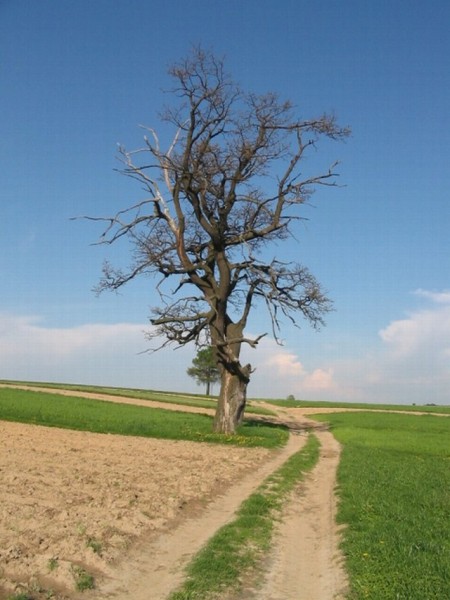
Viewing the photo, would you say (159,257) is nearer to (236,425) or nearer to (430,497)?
(236,425)

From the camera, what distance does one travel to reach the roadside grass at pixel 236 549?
21.4ft

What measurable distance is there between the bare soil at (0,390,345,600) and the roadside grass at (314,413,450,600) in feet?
1.21

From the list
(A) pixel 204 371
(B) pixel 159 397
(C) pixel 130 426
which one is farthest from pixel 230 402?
(A) pixel 204 371

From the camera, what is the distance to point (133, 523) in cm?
887

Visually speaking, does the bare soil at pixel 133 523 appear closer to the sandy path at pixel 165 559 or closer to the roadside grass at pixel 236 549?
the sandy path at pixel 165 559

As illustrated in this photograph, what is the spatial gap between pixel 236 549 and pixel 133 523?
1.81 meters

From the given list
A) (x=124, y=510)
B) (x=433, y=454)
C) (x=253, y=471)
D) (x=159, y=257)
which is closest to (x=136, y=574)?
(x=124, y=510)

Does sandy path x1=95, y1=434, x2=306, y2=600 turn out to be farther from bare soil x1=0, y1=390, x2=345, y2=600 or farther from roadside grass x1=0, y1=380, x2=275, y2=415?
roadside grass x1=0, y1=380, x2=275, y2=415

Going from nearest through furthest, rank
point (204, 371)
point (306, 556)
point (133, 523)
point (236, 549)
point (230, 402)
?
point (236, 549) → point (306, 556) → point (133, 523) → point (230, 402) → point (204, 371)

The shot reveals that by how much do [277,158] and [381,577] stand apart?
2264 centimetres

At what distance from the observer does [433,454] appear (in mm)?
23359

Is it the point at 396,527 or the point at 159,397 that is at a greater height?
the point at 159,397

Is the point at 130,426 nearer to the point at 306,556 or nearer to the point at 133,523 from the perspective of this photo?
the point at 133,523

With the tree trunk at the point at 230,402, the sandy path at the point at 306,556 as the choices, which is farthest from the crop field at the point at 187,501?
the tree trunk at the point at 230,402
